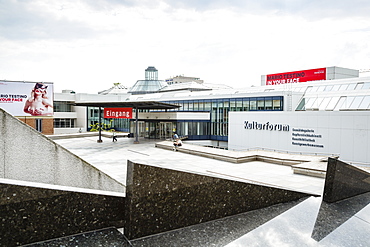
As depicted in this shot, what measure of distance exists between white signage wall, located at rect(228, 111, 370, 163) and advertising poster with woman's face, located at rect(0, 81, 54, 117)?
20.3m

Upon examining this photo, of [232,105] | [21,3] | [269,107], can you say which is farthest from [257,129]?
[21,3]

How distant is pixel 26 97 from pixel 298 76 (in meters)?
44.6

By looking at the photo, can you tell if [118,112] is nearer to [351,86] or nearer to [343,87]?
[343,87]

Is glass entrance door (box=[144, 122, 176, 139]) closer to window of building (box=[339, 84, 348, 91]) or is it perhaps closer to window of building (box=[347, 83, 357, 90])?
window of building (box=[339, 84, 348, 91])

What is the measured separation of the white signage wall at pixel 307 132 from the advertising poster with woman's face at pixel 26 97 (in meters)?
20.3

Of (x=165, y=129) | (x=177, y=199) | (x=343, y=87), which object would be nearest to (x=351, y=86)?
(x=343, y=87)

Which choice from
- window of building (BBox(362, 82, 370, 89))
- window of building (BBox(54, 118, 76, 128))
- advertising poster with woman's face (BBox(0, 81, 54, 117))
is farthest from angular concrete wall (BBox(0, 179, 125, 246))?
window of building (BBox(54, 118, 76, 128))

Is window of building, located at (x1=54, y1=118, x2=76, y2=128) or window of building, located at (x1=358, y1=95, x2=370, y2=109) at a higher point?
window of building, located at (x1=358, y1=95, x2=370, y2=109)

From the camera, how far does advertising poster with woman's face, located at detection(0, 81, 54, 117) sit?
26.2 m

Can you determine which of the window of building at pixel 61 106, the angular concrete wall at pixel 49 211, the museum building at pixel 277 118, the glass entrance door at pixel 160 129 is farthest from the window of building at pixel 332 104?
the window of building at pixel 61 106

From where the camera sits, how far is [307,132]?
1074 inches

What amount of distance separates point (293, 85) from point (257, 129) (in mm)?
13121

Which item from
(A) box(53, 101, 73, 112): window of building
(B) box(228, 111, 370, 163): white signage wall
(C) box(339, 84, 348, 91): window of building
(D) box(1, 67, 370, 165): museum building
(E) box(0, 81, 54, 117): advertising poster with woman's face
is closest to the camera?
(B) box(228, 111, 370, 163): white signage wall

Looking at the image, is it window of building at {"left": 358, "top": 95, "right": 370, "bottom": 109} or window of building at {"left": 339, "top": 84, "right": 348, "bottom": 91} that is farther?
window of building at {"left": 339, "top": 84, "right": 348, "bottom": 91}
